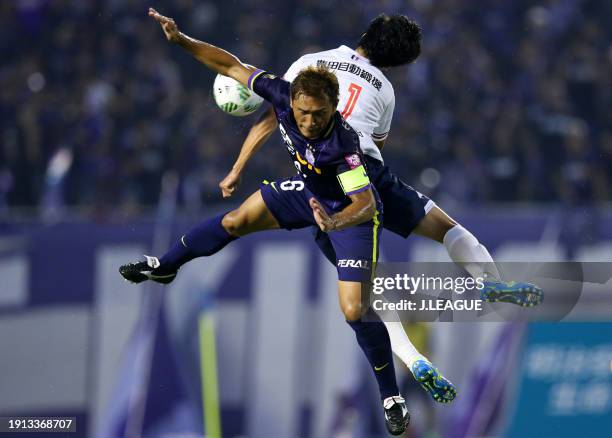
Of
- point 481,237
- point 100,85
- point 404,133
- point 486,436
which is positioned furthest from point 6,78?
point 486,436

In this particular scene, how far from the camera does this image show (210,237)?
8.33 m

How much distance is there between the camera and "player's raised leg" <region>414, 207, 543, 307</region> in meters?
8.05

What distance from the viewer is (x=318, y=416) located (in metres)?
13.2

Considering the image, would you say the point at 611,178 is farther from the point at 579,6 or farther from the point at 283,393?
the point at 283,393

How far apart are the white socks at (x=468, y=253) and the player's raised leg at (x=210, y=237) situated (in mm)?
1244

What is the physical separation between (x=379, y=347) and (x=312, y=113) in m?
1.65

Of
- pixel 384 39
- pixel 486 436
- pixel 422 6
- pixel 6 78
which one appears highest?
pixel 422 6

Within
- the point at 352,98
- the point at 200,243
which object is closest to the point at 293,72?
the point at 352,98

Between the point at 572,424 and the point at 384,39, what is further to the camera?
the point at 572,424

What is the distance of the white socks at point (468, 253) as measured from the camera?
8406 millimetres

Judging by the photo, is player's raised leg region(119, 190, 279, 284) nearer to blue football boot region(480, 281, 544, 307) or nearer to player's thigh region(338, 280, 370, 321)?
player's thigh region(338, 280, 370, 321)

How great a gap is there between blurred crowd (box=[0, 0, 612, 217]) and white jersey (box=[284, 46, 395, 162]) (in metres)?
4.27

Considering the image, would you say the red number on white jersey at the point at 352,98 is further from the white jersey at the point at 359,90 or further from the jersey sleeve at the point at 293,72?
the jersey sleeve at the point at 293,72

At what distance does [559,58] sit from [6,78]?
6.70 m
